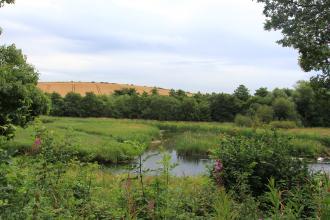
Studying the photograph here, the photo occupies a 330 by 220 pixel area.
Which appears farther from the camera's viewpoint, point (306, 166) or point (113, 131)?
point (113, 131)

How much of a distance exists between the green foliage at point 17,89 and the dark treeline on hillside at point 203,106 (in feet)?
173

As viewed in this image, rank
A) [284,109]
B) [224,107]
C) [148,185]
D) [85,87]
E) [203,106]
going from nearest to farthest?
[148,185] < [284,109] < [224,107] < [203,106] < [85,87]

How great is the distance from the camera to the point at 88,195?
500cm

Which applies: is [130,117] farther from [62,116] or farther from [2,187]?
[2,187]

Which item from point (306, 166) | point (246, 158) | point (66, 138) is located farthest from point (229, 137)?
point (66, 138)

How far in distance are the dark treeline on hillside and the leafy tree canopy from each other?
2394 inches

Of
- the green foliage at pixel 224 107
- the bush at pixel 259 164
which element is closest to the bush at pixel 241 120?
the green foliage at pixel 224 107

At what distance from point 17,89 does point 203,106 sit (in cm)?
6315

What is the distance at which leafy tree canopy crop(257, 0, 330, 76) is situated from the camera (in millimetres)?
12391

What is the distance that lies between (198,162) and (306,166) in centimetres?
2589

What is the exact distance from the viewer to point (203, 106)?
3214 inches

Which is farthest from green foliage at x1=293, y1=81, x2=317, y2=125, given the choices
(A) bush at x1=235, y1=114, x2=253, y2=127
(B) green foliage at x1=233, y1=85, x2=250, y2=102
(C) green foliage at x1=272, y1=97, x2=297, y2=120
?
(A) bush at x1=235, y1=114, x2=253, y2=127

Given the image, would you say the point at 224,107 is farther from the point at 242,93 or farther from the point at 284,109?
the point at 284,109

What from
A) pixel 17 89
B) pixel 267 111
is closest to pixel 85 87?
pixel 267 111
